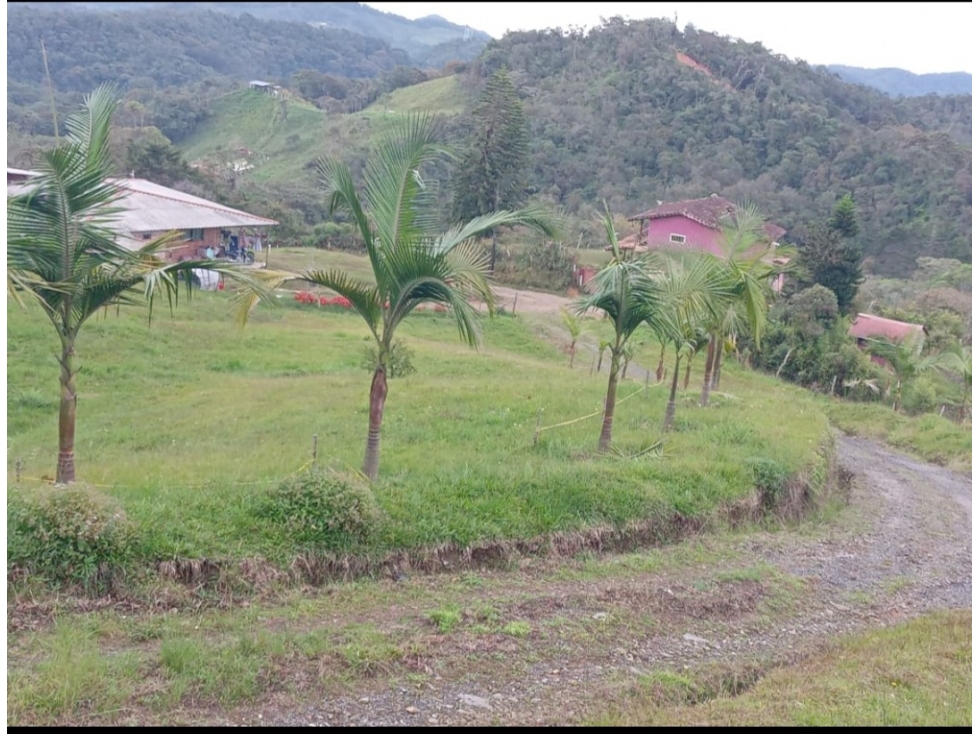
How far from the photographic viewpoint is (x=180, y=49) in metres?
80.1

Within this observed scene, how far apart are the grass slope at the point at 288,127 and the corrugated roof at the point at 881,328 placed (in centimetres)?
3331

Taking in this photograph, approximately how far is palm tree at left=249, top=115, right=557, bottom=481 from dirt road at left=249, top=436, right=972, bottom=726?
2.42 metres

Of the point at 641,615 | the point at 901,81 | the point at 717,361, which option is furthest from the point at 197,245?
the point at 901,81

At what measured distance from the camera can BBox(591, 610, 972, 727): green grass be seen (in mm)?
5191

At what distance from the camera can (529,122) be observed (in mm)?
55281

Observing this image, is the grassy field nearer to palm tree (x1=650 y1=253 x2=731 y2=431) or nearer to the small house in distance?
palm tree (x1=650 y1=253 x2=731 y2=431)

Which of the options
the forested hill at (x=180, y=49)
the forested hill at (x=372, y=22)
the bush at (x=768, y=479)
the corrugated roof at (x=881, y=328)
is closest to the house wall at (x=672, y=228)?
the corrugated roof at (x=881, y=328)

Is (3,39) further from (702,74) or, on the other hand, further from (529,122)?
(702,74)

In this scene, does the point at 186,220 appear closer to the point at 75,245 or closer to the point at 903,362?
the point at 75,245

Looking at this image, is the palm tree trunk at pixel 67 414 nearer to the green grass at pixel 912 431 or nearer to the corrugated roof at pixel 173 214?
the green grass at pixel 912 431

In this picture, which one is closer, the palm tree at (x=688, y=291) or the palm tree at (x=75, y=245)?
the palm tree at (x=75, y=245)

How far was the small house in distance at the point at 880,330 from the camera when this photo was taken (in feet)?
88.5

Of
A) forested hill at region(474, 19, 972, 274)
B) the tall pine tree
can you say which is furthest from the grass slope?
the tall pine tree

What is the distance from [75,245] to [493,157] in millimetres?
28522
